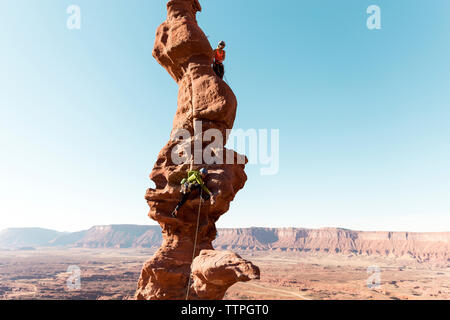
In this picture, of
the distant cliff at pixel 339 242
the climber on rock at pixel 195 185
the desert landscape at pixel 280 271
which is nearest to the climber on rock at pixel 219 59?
the climber on rock at pixel 195 185

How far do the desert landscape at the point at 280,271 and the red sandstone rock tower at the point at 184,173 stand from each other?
38394 millimetres

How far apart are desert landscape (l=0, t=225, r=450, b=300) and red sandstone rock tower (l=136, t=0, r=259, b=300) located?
3839cm

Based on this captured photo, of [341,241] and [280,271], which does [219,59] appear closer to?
[280,271]

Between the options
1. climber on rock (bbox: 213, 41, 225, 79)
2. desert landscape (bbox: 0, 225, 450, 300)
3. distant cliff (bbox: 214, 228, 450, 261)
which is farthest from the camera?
distant cliff (bbox: 214, 228, 450, 261)

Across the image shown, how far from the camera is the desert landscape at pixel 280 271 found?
53.1 m

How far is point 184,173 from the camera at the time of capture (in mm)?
10281

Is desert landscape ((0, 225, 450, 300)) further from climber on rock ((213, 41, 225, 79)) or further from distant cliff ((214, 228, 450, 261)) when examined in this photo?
climber on rock ((213, 41, 225, 79))

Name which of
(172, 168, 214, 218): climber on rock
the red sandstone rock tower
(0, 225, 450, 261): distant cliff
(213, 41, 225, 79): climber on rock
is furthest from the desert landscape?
(213, 41, 225, 79): climber on rock

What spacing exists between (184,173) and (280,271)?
88.2 meters

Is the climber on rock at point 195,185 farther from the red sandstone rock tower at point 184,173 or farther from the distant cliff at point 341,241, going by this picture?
the distant cliff at point 341,241

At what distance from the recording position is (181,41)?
1111cm

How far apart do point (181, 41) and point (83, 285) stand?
65.7 metres

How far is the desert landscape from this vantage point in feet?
174
